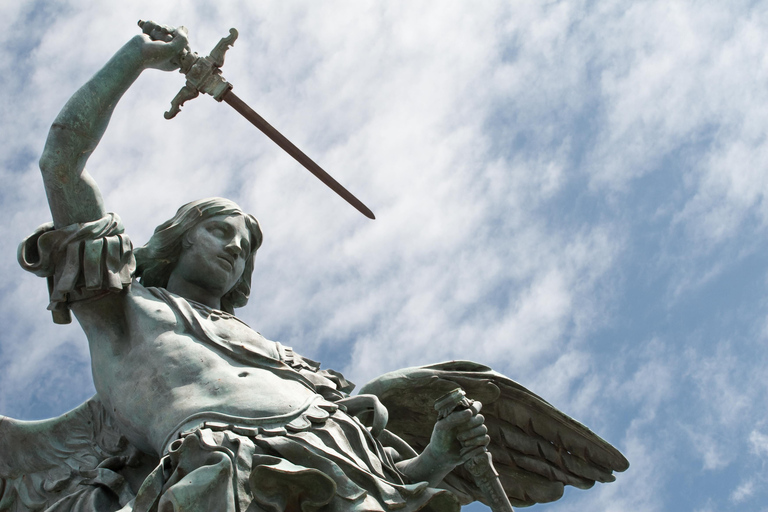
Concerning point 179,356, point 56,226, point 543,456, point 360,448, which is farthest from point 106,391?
point 543,456

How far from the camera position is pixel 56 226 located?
292 inches

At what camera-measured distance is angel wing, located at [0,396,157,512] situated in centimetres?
742

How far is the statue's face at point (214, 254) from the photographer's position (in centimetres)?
810

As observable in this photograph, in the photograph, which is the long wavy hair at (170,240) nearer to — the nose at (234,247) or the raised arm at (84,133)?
the nose at (234,247)

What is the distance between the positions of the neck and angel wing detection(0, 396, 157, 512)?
0.92 m

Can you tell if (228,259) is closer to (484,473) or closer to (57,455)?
(57,455)

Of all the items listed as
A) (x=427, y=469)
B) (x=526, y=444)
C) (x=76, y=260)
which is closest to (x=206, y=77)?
(x=76, y=260)

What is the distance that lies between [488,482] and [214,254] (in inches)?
101

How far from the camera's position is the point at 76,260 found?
7281 millimetres

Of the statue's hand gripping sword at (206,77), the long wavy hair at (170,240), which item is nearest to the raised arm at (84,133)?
the statue's hand gripping sword at (206,77)

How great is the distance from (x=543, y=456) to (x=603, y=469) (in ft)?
1.44

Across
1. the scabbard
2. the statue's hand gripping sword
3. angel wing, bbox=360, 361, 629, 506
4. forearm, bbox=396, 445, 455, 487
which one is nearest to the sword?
the scabbard

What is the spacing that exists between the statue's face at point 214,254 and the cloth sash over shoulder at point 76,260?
2.24 feet

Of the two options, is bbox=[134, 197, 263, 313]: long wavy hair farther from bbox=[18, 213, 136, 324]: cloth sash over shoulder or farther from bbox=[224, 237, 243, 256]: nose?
bbox=[18, 213, 136, 324]: cloth sash over shoulder
